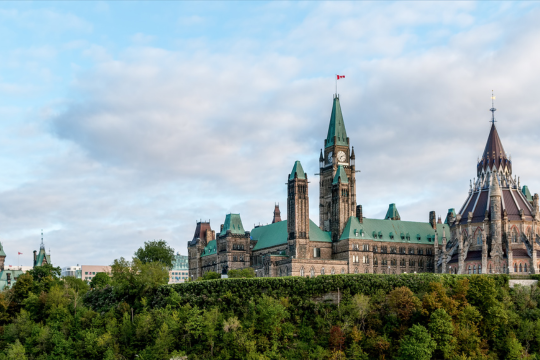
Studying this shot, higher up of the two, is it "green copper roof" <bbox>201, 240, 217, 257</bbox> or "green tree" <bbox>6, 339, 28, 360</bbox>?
"green copper roof" <bbox>201, 240, 217, 257</bbox>

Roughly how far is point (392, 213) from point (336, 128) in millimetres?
26022

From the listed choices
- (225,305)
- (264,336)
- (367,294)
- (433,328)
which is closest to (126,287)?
(225,305)

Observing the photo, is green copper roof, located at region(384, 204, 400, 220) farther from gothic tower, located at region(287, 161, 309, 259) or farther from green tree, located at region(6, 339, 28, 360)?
green tree, located at region(6, 339, 28, 360)

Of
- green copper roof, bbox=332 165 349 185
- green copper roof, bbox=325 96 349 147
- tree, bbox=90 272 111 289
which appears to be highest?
green copper roof, bbox=325 96 349 147

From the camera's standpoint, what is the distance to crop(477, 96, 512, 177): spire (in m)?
142

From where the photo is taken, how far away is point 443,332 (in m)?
84.2

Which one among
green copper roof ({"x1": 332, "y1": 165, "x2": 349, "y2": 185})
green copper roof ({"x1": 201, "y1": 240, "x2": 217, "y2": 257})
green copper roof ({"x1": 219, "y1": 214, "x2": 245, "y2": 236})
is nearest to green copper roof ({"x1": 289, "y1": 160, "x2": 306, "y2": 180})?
green copper roof ({"x1": 332, "y1": 165, "x2": 349, "y2": 185})

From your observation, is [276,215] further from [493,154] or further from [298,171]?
[493,154]

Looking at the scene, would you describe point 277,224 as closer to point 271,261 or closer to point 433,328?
point 271,261

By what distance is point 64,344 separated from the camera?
92000 millimetres

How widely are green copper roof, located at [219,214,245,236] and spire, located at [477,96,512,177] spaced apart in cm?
5345

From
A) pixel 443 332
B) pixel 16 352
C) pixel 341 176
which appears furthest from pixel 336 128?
pixel 16 352

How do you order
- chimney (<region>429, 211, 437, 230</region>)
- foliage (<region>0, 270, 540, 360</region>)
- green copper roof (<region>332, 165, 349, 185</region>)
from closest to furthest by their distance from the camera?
foliage (<region>0, 270, 540, 360</region>) < green copper roof (<region>332, 165, 349, 185</region>) < chimney (<region>429, 211, 437, 230</region>)

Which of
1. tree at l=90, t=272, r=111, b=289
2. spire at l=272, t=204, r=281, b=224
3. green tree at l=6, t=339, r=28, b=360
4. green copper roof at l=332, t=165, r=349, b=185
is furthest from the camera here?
spire at l=272, t=204, r=281, b=224
